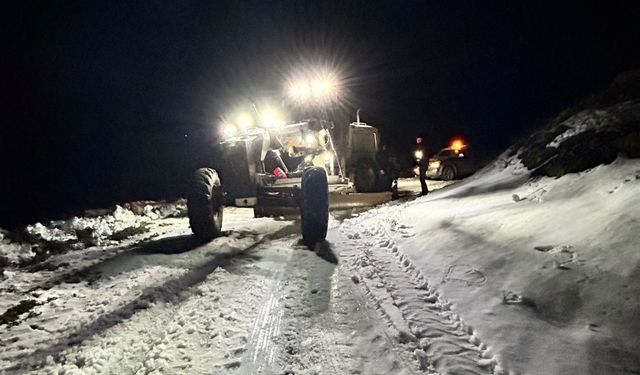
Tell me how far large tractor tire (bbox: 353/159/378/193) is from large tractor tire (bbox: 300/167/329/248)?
6.86 metres

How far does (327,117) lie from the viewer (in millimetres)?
11078

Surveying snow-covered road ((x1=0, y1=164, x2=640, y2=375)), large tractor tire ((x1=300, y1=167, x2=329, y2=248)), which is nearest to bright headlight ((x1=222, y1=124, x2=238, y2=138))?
large tractor tire ((x1=300, y1=167, x2=329, y2=248))

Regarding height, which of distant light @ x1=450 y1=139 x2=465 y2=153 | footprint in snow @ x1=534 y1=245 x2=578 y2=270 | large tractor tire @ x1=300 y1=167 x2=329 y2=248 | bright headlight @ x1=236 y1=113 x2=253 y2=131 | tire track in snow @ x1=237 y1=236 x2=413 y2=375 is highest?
distant light @ x1=450 y1=139 x2=465 y2=153

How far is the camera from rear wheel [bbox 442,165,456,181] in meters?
21.5

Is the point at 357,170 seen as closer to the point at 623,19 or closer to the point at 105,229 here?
the point at 105,229

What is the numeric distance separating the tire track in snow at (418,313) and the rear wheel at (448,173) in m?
15.9

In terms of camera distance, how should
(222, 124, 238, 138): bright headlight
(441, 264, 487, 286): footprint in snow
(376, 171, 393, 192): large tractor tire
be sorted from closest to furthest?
(441, 264, 487, 286): footprint in snow → (222, 124, 238, 138): bright headlight → (376, 171, 393, 192): large tractor tire

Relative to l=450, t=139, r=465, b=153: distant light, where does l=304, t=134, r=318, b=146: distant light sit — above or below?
below

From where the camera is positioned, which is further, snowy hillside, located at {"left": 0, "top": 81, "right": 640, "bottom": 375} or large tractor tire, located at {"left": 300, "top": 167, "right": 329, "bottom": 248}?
large tractor tire, located at {"left": 300, "top": 167, "right": 329, "bottom": 248}


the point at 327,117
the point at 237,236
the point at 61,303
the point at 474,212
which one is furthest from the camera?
the point at 327,117

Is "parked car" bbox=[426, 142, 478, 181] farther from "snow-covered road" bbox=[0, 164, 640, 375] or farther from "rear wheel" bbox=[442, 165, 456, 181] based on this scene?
"snow-covered road" bbox=[0, 164, 640, 375]

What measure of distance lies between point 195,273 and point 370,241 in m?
3.17

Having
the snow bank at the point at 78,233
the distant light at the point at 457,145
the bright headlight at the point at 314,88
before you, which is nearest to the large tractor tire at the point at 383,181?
the bright headlight at the point at 314,88

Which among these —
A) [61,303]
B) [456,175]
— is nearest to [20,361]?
[61,303]
